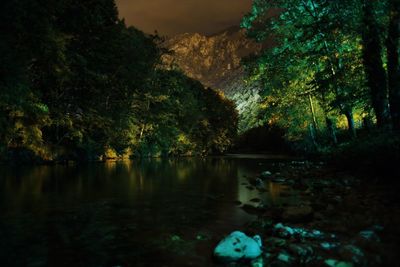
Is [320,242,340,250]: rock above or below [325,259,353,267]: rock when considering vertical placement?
above

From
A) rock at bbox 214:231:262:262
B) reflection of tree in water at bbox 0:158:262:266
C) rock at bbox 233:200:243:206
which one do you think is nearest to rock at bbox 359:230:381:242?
rock at bbox 214:231:262:262

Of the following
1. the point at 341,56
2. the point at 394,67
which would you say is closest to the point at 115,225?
the point at 394,67

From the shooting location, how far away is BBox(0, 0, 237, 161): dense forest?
1556 cm

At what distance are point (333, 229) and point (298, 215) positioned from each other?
0.81 m

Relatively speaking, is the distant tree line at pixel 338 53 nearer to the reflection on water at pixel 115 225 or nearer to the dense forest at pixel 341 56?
the dense forest at pixel 341 56

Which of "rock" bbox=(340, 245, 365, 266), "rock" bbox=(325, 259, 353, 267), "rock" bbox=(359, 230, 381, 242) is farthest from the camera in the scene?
"rock" bbox=(359, 230, 381, 242)

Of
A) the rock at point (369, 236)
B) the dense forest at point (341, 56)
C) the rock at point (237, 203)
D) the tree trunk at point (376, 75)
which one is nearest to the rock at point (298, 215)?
the rock at point (369, 236)

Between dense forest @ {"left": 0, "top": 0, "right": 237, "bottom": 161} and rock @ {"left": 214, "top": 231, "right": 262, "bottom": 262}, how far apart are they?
12.4 m

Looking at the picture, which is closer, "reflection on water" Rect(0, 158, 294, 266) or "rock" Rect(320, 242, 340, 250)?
"reflection on water" Rect(0, 158, 294, 266)

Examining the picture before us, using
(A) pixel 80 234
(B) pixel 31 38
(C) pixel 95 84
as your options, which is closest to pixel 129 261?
(A) pixel 80 234

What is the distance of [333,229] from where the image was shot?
5.75 metres

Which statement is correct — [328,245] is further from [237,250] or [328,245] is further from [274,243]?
[237,250]

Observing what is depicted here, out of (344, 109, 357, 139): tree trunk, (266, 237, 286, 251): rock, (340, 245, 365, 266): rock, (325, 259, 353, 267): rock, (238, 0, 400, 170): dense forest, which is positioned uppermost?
(238, 0, 400, 170): dense forest

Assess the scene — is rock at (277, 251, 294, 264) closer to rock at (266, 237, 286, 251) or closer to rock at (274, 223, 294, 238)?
rock at (266, 237, 286, 251)
